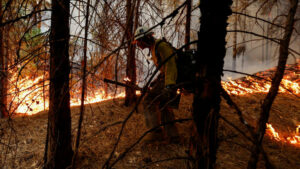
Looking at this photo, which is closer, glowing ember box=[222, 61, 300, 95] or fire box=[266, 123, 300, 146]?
fire box=[266, 123, 300, 146]

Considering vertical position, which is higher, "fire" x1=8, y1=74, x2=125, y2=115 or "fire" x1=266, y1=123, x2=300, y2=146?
"fire" x1=8, y1=74, x2=125, y2=115

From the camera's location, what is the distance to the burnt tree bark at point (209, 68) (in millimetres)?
944

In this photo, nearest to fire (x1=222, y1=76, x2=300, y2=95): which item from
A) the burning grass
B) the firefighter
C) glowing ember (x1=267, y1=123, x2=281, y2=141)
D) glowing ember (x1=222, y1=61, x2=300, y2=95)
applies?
glowing ember (x1=222, y1=61, x2=300, y2=95)

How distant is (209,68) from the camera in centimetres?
99

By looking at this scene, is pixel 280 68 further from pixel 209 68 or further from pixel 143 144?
pixel 143 144

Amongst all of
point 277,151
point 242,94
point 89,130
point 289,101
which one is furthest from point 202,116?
point 289,101

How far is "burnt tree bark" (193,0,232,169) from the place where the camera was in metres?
0.94

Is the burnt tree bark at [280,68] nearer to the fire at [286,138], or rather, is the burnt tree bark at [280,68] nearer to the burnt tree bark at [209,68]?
the burnt tree bark at [209,68]

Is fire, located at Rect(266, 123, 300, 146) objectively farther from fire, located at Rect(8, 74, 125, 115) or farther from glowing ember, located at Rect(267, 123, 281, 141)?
fire, located at Rect(8, 74, 125, 115)

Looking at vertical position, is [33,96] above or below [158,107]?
above

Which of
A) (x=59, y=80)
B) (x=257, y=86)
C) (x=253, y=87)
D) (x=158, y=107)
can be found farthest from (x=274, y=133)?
(x=59, y=80)

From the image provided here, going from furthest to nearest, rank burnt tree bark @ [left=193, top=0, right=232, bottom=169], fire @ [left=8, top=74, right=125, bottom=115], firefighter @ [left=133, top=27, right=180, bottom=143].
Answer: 1. firefighter @ [left=133, top=27, right=180, bottom=143]
2. fire @ [left=8, top=74, right=125, bottom=115]
3. burnt tree bark @ [left=193, top=0, right=232, bottom=169]

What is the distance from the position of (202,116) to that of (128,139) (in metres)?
2.93

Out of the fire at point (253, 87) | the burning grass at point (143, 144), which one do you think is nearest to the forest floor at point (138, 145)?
the burning grass at point (143, 144)
